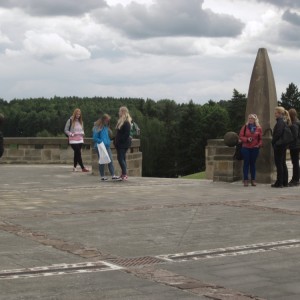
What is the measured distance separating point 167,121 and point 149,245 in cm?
14601

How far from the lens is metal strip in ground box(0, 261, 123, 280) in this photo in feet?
20.0

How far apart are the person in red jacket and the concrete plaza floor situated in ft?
4.96

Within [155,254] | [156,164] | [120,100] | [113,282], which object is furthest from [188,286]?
[120,100]

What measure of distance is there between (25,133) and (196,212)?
14396 centimetres

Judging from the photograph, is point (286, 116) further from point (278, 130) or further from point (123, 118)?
point (123, 118)

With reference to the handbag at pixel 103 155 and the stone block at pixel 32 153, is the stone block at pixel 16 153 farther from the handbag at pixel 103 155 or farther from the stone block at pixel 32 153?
the handbag at pixel 103 155

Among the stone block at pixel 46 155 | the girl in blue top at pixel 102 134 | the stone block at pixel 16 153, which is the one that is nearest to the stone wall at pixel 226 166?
the girl in blue top at pixel 102 134

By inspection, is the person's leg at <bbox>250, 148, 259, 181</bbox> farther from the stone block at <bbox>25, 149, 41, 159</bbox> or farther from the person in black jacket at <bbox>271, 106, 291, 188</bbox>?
the stone block at <bbox>25, 149, 41, 159</bbox>

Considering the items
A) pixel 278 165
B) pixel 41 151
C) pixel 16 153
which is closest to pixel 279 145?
pixel 278 165

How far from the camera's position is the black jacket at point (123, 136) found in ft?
54.6

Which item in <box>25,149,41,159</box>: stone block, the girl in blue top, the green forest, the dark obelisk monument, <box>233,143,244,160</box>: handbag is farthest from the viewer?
the green forest

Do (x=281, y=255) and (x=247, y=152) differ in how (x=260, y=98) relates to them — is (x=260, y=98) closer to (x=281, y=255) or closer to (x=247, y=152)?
(x=247, y=152)

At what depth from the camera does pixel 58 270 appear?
20.7ft

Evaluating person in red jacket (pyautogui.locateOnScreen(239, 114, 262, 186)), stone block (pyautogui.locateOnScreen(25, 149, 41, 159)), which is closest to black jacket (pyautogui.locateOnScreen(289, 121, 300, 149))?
person in red jacket (pyautogui.locateOnScreen(239, 114, 262, 186))
